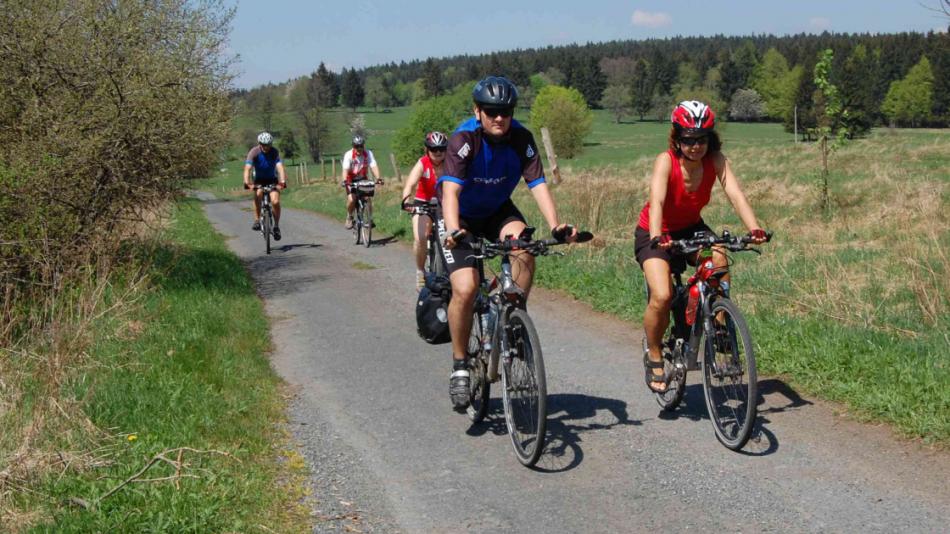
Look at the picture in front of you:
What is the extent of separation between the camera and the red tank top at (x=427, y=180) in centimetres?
1159

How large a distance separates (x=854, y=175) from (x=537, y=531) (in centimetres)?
2132

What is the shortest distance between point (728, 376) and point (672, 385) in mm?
858

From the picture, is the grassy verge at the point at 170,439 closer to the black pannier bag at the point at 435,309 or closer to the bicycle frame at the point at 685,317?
the black pannier bag at the point at 435,309

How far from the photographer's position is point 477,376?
593cm

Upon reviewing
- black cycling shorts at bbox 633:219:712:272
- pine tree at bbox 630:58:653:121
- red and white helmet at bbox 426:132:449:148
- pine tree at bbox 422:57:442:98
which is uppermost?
pine tree at bbox 422:57:442:98

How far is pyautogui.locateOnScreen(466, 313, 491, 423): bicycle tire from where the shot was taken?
19.1 feet

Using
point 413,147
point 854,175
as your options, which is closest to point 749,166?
point 854,175

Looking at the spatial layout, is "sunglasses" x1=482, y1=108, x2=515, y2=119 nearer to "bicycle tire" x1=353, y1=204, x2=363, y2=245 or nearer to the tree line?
"bicycle tire" x1=353, y1=204, x2=363, y2=245

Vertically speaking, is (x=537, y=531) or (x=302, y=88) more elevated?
(x=302, y=88)

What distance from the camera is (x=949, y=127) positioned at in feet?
371

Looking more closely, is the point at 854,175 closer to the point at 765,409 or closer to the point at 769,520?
the point at 765,409

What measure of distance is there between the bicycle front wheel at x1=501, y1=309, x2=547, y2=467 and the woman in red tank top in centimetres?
97

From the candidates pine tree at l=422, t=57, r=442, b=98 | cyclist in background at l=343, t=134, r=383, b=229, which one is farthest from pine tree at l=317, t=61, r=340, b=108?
cyclist in background at l=343, t=134, r=383, b=229

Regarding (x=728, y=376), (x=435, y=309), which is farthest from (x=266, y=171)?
(x=728, y=376)
